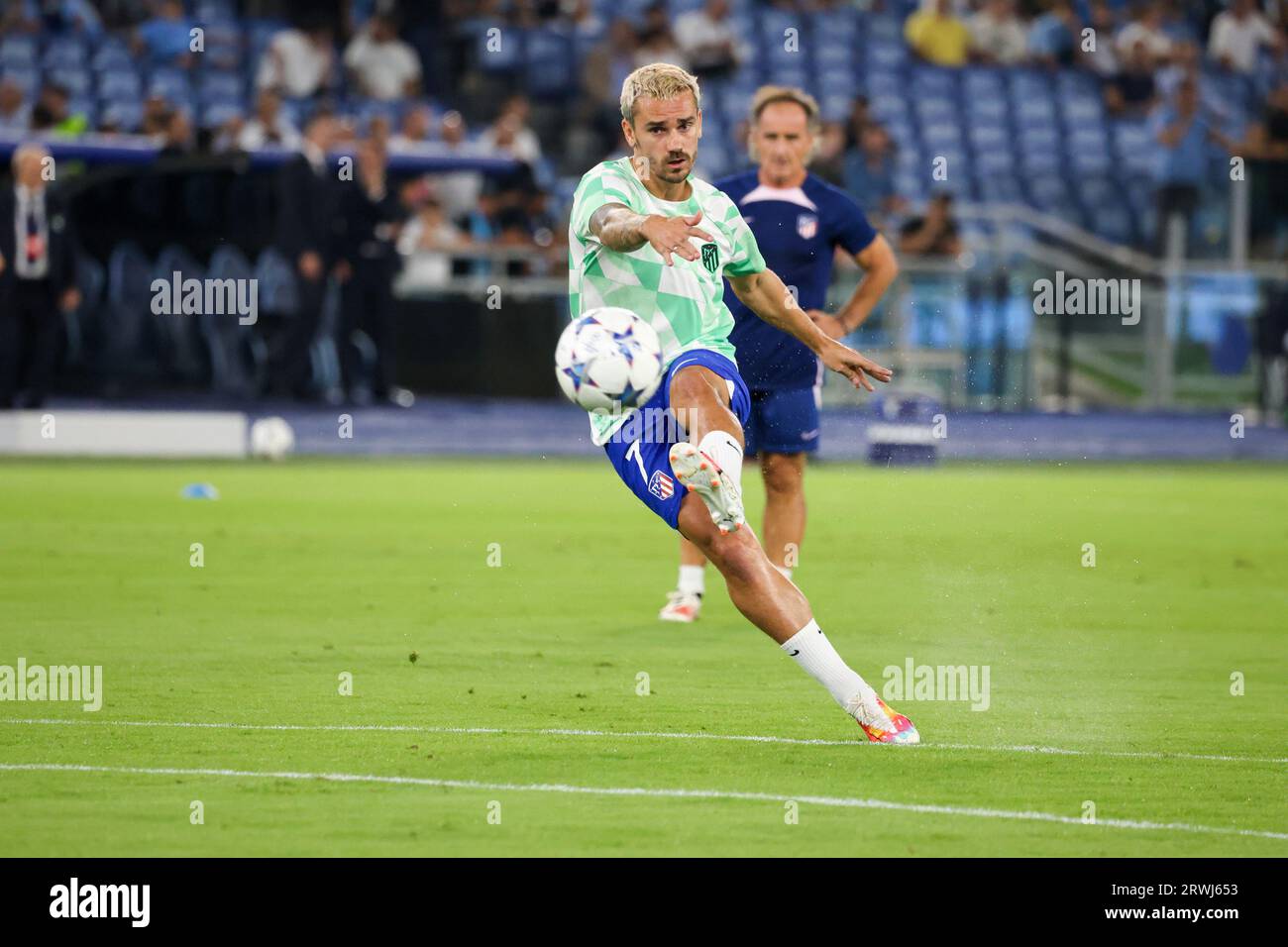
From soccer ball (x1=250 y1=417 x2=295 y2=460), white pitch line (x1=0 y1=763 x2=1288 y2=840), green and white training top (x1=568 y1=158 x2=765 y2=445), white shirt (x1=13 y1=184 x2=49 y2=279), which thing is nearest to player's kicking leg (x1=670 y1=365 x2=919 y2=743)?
green and white training top (x1=568 y1=158 x2=765 y2=445)

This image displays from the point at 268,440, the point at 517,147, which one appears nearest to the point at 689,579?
the point at 268,440

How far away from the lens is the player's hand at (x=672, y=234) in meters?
7.41

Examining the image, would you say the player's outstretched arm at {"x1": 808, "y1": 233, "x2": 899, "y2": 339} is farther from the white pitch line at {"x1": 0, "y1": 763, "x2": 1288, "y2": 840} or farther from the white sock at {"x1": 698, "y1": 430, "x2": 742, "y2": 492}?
the white pitch line at {"x1": 0, "y1": 763, "x2": 1288, "y2": 840}

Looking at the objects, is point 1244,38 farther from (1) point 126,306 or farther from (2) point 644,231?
(2) point 644,231

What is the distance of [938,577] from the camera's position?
49.2 feet

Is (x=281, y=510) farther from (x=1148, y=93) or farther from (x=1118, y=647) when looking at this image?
(x=1148, y=93)

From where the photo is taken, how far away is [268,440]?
23.1m

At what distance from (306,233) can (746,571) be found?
55.9ft

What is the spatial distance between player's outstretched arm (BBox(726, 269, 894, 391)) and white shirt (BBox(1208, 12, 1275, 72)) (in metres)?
26.0

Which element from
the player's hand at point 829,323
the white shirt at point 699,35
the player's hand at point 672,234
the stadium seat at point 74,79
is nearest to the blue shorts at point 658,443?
the player's hand at point 672,234

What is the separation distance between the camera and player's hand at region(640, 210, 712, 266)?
741cm

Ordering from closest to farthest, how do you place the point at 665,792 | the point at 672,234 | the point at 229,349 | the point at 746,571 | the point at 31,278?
1. the point at 665,792
2. the point at 672,234
3. the point at 746,571
4. the point at 31,278
5. the point at 229,349

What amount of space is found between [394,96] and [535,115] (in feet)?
5.75

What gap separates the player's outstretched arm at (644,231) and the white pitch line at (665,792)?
165 centimetres
